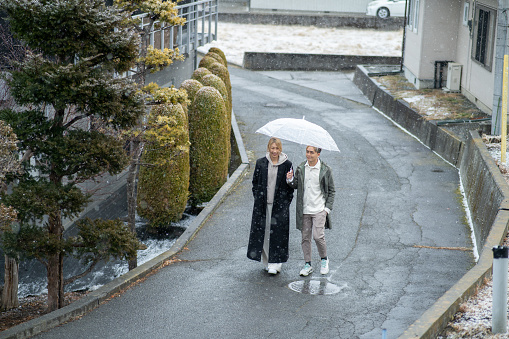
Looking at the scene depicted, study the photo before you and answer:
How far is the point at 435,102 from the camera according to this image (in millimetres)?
18875

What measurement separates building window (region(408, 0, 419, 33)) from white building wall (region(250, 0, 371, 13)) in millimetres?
21484

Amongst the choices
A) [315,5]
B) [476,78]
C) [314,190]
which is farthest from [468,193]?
[315,5]

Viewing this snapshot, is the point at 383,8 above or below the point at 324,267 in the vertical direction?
above

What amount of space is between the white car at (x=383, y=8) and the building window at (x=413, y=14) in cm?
2003

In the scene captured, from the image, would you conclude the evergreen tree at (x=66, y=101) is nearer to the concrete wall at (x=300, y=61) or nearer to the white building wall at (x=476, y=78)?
the white building wall at (x=476, y=78)

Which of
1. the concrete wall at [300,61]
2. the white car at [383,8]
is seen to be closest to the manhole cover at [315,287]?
the concrete wall at [300,61]

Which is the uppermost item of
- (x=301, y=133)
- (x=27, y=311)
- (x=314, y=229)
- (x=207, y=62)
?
(x=207, y=62)

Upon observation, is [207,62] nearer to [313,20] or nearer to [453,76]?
[453,76]

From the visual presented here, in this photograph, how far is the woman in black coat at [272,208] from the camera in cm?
799

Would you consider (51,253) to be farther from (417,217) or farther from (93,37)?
(417,217)

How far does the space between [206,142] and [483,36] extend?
892 cm

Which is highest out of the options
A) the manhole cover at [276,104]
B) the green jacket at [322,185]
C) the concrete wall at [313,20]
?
the concrete wall at [313,20]

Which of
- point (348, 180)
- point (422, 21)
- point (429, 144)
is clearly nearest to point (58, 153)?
point (348, 180)

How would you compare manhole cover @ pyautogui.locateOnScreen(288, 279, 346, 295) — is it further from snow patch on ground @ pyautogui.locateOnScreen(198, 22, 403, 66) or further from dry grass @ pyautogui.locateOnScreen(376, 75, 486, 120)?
snow patch on ground @ pyautogui.locateOnScreen(198, 22, 403, 66)
